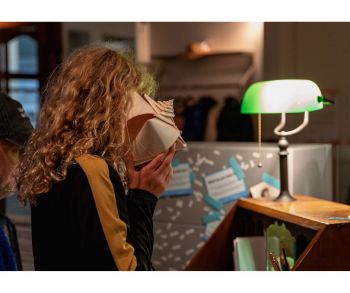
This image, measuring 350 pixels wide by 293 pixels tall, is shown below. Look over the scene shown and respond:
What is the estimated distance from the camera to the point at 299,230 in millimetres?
1951

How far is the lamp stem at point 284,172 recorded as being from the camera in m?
2.19

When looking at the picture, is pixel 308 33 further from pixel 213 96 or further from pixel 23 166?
pixel 23 166

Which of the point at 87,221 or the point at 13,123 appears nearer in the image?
the point at 87,221

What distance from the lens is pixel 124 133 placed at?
1391 mm

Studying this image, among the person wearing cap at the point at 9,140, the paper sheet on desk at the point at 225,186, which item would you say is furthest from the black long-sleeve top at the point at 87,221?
the paper sheet on desk at the point at 225,186

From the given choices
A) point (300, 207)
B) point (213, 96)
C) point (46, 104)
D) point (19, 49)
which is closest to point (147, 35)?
point (213, 96)

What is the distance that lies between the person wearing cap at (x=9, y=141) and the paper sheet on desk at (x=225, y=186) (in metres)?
1.00

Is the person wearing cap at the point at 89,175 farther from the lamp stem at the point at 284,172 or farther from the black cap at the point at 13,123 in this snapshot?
the lamp stem at the point at 284,172

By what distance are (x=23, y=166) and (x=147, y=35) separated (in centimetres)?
565

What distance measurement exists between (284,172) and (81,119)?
1.03 meters

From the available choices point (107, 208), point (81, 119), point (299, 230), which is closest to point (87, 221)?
point (107, 208)

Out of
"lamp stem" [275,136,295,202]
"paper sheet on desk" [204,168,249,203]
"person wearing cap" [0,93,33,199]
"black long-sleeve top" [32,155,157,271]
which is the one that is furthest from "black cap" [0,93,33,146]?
"paper sheet on desk" [204,168,249,203]

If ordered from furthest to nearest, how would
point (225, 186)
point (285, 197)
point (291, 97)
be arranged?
point (225, 186), point (285, 197), point (291, 97)

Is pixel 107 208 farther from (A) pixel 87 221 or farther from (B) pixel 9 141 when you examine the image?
(B) pixel 9 141
